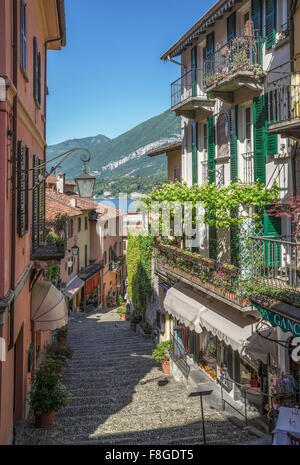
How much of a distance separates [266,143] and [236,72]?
2.14 meters

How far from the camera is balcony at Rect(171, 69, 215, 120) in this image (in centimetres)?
1542

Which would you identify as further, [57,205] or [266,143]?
[57,205]

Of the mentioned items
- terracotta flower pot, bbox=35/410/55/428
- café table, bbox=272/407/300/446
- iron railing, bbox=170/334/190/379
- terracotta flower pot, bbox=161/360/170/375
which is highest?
café table, bbox=272/407/300/446

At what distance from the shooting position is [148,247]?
23.9m

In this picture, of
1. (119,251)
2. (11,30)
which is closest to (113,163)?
(119,251)

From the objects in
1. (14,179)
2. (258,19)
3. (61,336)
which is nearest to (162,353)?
(61,336)

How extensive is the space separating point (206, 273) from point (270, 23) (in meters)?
7.46

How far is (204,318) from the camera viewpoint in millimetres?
13312

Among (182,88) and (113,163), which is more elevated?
(113,163)

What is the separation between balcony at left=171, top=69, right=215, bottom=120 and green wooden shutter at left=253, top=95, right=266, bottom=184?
3333 mm

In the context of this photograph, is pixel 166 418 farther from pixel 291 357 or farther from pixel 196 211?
pixel 196 211

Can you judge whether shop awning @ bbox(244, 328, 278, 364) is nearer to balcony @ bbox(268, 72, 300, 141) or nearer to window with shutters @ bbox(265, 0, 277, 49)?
balcony @ bbox(268, 72, 300, 141)

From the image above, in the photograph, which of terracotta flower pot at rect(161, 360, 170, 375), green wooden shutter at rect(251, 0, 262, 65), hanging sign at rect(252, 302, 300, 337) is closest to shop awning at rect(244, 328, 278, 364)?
hanging sign at rect(252, 302, 300, 337)

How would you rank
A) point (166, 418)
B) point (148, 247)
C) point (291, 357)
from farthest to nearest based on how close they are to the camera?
point (148, 247) < point (166, 418) < point (291, 357)
